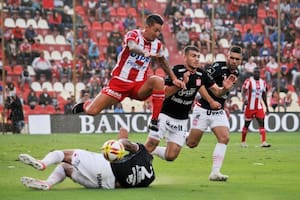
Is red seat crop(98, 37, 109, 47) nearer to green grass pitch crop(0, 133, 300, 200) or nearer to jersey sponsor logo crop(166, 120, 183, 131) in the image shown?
green grass pitch crop(0, 133, 300, 200)

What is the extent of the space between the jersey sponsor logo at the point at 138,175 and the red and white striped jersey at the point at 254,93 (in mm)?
14988

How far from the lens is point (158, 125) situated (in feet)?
50.0

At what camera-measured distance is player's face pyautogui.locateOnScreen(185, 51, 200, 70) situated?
14.6m

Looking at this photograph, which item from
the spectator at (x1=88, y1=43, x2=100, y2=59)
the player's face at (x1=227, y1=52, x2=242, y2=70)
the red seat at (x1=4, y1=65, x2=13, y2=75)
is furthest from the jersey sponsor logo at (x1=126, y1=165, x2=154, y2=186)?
the spectator at (x1=88, y1=43, x2=100, y2=59)

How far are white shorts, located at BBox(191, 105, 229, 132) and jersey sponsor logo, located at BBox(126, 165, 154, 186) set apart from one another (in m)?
3.31

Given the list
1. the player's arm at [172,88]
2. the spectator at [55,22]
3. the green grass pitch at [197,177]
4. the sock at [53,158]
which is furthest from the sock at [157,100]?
the spectator at [55,22]

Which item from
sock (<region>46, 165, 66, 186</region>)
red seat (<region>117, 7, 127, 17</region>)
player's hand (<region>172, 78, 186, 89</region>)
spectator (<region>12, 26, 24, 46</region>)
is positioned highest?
red seat (<region>117, 7, 127, 17</region>)

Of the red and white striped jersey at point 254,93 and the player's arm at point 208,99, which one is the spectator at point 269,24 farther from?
the player's arm at point 208,99

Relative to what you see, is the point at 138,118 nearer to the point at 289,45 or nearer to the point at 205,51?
the point at 205,51

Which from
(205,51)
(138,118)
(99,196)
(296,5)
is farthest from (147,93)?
(296,5)

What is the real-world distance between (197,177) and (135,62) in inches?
93.3

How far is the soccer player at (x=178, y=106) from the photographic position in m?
14.9

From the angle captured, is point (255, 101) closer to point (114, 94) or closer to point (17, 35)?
point (114, 94)

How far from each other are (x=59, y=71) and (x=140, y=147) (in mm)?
24049
